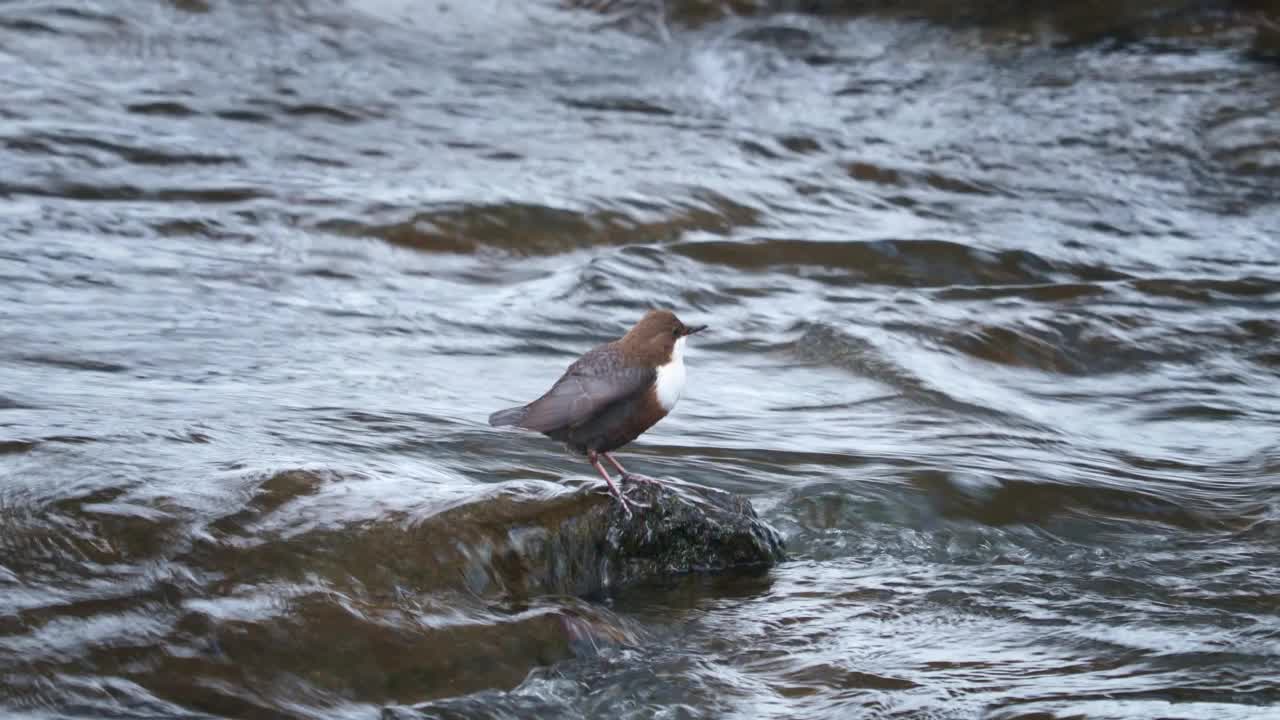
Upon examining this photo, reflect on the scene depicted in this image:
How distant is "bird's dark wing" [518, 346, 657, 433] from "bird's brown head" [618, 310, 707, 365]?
0.18ft

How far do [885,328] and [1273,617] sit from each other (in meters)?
3.23

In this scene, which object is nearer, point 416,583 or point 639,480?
point 416,583

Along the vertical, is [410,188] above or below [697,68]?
below

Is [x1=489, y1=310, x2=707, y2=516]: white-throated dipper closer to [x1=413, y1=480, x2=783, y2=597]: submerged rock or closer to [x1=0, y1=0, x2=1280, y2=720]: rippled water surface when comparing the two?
[x1=413, y1=480, x2=783, y2=597]: submerged rock

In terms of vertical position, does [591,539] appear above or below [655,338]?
below

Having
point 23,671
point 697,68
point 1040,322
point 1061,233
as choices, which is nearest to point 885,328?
point 1040,322

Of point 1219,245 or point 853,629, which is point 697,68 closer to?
point 1219,245

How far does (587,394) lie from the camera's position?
4242 mm

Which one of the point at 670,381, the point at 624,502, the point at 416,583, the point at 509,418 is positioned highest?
the point at 670,381

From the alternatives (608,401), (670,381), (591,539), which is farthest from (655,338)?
(591,539)

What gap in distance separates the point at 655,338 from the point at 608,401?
0.90 feet

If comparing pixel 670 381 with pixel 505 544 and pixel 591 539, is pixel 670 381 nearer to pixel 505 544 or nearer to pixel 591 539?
pixel 591 539

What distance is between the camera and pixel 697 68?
12461 mm

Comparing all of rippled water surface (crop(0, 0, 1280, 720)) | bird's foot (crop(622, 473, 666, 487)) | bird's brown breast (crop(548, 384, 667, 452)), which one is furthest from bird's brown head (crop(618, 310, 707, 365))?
rippled water surface (crop(0, 0, 1280, 720))
